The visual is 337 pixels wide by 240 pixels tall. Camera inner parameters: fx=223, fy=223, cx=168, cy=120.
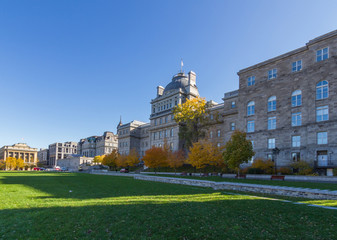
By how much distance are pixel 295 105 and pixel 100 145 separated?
9827cm

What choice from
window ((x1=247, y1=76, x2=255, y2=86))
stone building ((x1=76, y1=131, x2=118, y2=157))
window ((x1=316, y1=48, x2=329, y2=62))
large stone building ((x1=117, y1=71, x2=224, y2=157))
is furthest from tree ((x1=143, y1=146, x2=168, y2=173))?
stone building ((x1=76, y1=131, x2=118, y2=157))

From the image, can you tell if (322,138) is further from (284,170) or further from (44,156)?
(44,156)

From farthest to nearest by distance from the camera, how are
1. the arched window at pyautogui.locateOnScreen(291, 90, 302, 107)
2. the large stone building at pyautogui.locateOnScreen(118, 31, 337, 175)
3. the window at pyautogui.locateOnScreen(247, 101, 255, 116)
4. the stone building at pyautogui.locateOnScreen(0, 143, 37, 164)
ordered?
the stone building at pyautogui.locateOnScreen(0, 143, 37, 164) < the window at pyautogui.locateOnScreen(247, 101, 255, 116) < the arched window at pyautogui.locateOnScreen(291, 90, 302, 107) < the large stone building at pyautogui.locateOnScreen(118, 31, 337, 175)

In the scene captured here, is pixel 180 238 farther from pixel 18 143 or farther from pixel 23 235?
pixel 18 143

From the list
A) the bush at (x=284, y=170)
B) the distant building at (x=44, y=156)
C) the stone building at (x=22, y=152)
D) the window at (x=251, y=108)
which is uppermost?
the window at (x=251, y=108)

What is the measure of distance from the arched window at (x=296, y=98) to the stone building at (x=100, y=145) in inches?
3612

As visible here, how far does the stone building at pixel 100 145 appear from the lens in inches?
4419

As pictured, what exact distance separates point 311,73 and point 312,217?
30.9 metres

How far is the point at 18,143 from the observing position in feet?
467

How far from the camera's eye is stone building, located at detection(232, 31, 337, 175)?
31500mm

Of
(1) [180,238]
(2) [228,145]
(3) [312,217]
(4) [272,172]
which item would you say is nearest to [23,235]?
(1) [180,238]

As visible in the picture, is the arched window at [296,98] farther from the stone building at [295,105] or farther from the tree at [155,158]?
the tree at [155,158]

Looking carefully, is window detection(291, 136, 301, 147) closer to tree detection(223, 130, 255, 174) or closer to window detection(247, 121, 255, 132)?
window detection(247, 121, 255, 132)

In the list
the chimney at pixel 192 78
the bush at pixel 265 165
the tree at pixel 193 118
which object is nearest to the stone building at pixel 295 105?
the bush at pixel 265 165
